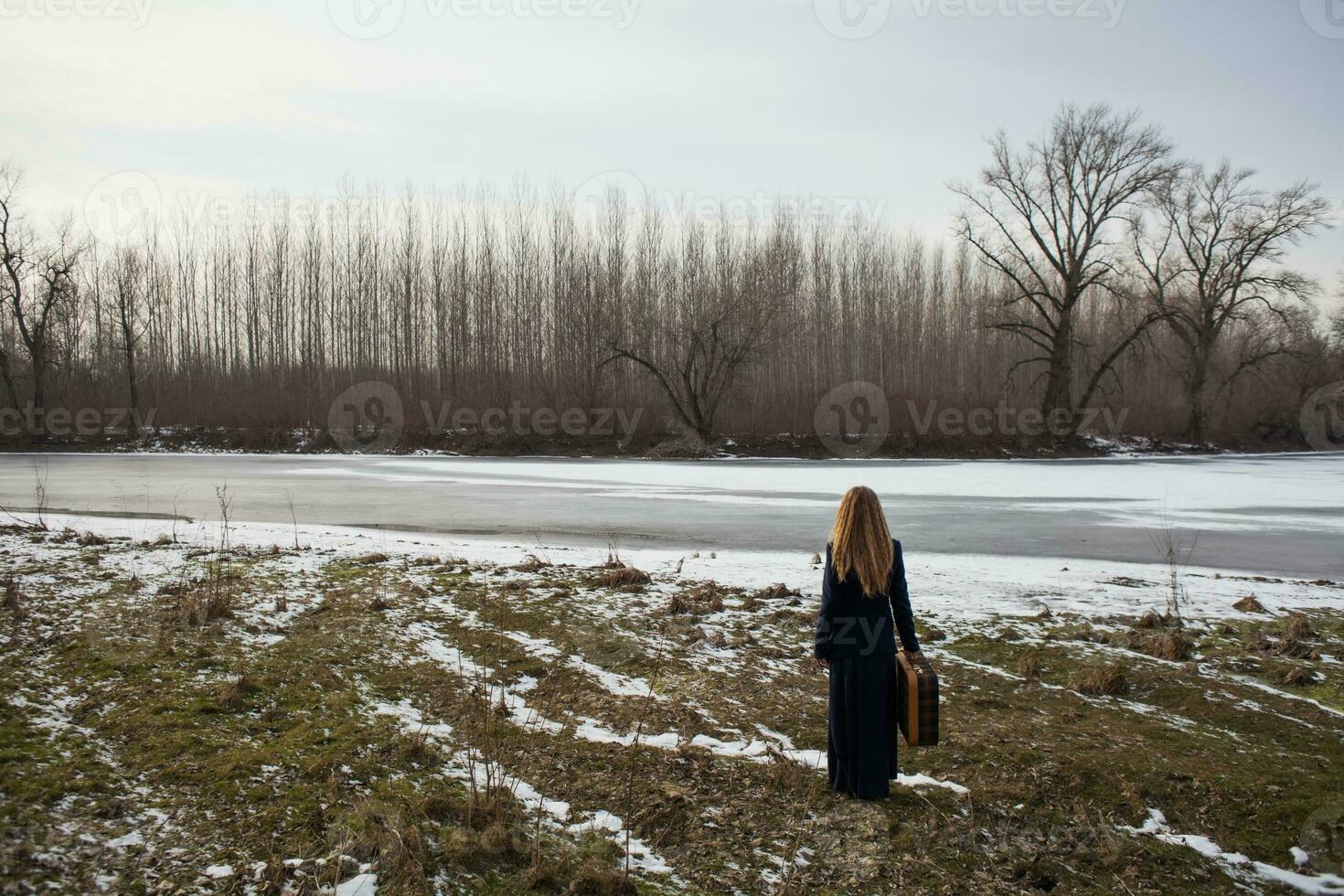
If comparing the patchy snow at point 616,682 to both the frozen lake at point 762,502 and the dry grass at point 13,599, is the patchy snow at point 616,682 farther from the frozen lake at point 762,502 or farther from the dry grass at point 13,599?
the frozen lake at point 762,502

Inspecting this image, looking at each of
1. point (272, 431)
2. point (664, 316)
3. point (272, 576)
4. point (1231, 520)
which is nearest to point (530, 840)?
point (272, 576)

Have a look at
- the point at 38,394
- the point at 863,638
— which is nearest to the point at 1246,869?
the point at 863,638

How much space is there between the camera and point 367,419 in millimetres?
46000

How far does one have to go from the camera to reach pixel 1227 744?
17.0 ft

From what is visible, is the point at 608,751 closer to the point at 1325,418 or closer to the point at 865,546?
the point at 865,546

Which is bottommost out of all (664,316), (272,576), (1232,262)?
(272,576)

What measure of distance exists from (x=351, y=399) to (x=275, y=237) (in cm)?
1463

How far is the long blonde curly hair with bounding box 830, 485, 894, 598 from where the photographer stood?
4.30 meters

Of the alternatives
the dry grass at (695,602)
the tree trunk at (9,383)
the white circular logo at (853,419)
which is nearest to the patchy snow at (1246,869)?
the dry grass at (695,602)

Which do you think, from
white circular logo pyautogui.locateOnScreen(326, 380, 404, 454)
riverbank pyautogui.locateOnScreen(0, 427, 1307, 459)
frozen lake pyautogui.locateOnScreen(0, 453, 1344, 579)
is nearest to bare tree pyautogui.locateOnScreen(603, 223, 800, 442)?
riverbank pyautogui.locateOnScreen(0, 427, 1307, 459)

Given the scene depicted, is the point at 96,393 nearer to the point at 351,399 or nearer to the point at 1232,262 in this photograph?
the point at 351,399

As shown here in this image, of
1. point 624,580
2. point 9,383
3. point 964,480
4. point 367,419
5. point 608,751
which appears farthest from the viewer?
point 367,419

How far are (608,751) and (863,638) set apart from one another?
1.78m

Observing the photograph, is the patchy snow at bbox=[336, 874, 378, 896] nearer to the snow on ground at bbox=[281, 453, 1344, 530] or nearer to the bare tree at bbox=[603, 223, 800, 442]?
the snow on ground at bbox=[281, 453, 1344, 530]
